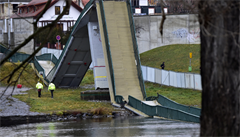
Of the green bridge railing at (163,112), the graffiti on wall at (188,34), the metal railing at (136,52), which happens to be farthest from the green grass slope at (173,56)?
the green bridge railing at (163,112)

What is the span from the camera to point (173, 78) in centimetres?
3647

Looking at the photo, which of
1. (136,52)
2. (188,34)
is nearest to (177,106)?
(136,52)

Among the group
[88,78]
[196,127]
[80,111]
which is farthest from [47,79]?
[196,127]

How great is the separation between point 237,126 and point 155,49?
161 ft

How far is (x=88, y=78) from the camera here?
46312 mm

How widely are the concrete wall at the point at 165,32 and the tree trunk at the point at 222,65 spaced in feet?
150

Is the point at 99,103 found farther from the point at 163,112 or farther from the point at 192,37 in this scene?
the point at 192,37

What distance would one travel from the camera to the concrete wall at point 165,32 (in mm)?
52969

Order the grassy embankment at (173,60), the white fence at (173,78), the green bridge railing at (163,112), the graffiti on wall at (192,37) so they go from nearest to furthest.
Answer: the green bridge railing at (163,112) → the white fence at (173,78) → the grassy embankment at (173,60) → the graffiti on wall at (192,37)

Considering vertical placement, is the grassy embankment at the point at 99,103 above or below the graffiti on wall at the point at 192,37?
below

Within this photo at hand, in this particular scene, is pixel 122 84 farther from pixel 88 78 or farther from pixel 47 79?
pixel 88 78

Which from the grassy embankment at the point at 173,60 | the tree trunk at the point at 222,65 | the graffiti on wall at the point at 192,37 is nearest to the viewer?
the tree trunk at the point at 222,65

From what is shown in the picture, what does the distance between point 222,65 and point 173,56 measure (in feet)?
146

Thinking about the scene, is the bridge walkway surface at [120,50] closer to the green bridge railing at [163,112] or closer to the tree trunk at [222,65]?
the green bridge railing at [163,112]
